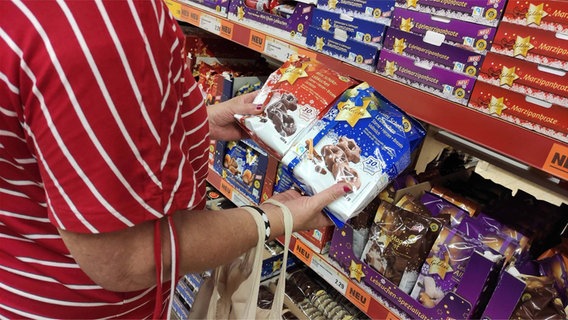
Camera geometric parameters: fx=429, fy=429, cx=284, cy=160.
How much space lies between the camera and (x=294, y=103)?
1109 millimetres

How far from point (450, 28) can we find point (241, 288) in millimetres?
749

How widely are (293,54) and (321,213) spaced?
48cm

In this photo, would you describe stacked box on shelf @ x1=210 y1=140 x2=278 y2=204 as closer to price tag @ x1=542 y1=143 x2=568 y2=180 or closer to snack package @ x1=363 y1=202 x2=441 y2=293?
snack package @ x1=363 y1=202 x2=441 y2=293

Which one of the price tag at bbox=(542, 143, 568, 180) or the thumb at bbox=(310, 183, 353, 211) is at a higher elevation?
the price tag at bbox=(542, 143, 568, 180)

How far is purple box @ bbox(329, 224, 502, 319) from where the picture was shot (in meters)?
0.88

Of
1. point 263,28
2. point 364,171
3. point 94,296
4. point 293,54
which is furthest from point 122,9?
point 263,28

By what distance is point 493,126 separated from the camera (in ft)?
2.79

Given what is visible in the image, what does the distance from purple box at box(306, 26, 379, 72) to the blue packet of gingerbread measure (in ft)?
0.25

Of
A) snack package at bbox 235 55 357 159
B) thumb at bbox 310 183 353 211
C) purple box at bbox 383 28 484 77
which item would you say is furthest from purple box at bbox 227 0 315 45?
thumb at bbox 310 183 353 211

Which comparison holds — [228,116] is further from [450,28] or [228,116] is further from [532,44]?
[532,44]

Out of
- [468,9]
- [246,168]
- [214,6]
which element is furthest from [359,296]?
[214,6]

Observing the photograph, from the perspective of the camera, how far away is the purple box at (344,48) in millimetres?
1091

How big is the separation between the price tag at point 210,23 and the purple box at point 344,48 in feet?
1.55

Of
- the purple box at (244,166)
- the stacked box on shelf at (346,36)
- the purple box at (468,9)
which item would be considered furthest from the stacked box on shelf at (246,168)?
the purple box at (468,9)
